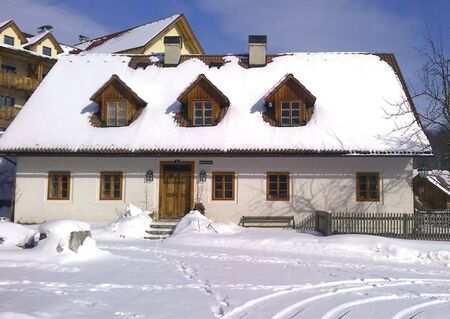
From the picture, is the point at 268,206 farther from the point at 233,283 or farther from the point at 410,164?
the point at 233,283

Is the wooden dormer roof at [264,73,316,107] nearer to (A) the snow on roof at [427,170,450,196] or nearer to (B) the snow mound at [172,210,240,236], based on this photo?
(B) the snow mound at [172,210,240,236]

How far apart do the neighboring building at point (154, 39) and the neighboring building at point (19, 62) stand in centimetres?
450

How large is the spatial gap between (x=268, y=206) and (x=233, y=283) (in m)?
10.3

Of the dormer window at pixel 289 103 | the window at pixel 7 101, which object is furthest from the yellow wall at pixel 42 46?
the dormer window at pixel 289 103

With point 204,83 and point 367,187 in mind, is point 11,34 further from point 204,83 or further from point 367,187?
point 367,187

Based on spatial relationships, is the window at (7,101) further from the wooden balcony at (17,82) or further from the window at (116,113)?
the window at (116,113)

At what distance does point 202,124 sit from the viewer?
830 inches

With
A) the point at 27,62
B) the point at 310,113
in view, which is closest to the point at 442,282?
the point at 310,113

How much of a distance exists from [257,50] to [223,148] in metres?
7.28

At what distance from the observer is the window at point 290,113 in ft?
68.1

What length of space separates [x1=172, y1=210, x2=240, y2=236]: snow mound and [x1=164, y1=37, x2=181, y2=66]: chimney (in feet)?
32.8

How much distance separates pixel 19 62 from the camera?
42438 millimetres

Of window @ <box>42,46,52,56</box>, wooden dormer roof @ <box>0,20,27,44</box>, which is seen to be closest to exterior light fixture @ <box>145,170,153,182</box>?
wooden dormer roof @ <box>0,20,27,44</box>

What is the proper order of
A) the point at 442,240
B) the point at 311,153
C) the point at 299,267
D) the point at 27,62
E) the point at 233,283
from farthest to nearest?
the point at 27,62 → the point at 311,153 → the point at 442,240 → the point at 299,267 → the point at 233,283
